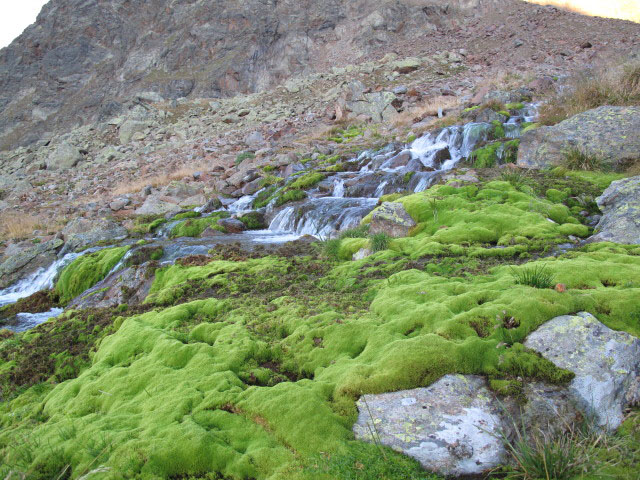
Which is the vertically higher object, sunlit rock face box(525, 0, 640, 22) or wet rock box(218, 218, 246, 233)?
wet rock box(218, 218, 246, 233)

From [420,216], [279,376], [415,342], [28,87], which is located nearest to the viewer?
[415,342]

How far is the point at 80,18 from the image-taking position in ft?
197

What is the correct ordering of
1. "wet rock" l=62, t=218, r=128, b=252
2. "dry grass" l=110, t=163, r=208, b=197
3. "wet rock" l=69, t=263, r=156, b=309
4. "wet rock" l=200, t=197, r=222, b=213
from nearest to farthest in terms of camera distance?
"wet rock" l=69, t=263, r=156, b=309 < "wet rock" l=62, t=218, r=128, b=252 < "wet rock" l=200, t=197, r=222, b=213 < "dry grass" l=110, t=163, r=208, b=197

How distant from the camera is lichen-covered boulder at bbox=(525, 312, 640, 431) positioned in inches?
133

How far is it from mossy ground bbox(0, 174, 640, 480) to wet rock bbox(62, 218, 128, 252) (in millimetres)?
8341

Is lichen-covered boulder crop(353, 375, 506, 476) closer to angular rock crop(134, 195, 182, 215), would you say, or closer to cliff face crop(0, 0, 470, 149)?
angular rock crop(134, 195, 182, 215)

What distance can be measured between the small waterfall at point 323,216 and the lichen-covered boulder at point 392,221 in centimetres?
319

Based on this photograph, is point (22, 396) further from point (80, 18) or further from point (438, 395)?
point (80, 18)

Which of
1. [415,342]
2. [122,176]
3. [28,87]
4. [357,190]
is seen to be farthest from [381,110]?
[28,87]

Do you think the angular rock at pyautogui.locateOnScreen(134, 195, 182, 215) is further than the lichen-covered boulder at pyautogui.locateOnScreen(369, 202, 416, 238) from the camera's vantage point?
Yes

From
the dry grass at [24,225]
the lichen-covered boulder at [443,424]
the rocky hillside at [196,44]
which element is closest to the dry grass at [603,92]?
the lichen-covered boulder at [443,424]

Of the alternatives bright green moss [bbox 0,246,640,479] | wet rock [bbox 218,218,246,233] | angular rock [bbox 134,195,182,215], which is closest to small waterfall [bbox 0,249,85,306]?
wet rock [bbox 218,218,246,233]

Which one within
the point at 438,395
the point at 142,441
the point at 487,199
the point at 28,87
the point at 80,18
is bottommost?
the point at 487,199

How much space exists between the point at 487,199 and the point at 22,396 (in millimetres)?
9696
